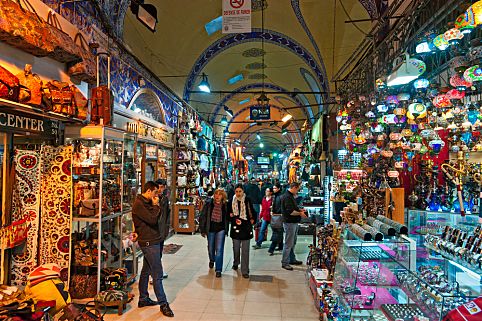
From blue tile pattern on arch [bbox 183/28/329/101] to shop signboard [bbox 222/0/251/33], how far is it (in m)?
4.73

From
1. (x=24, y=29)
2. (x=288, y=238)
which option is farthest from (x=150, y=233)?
(x=288, y=238)

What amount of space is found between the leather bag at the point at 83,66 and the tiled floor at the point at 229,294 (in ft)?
9.72

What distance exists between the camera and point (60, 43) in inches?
145

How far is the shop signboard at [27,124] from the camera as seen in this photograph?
3105mm

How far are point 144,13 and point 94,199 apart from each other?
2.85m

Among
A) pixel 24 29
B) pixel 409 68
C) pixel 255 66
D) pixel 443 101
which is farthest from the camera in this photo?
pixel 255 66

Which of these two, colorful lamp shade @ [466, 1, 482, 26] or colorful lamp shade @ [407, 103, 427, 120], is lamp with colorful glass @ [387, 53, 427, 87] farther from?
colorful lamp shade @ [466, 1, 482, 26]

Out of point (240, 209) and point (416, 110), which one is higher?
point (416, 110)

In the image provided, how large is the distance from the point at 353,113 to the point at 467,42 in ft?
11.4

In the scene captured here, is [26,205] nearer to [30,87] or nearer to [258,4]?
[30,87]

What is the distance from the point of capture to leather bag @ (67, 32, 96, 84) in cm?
415

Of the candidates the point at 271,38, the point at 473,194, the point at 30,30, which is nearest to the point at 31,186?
the point at 30,30

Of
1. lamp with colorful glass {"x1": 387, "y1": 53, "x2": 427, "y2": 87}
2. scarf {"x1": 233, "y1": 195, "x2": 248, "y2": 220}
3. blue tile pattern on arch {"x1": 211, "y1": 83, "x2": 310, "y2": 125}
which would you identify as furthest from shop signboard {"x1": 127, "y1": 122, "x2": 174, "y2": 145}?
blue tile pattern on arch {"x1": 211, "y1": 83, "x2": 310, "y2": 125}

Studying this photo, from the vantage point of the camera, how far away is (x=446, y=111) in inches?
173
